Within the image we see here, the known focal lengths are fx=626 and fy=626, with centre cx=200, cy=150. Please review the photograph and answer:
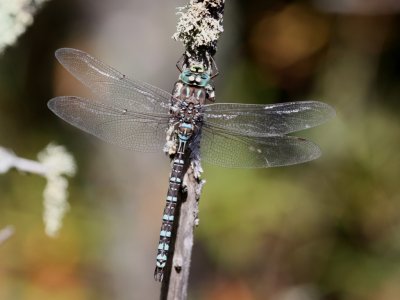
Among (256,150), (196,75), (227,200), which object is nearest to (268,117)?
(256,150)

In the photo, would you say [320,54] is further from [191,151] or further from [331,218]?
[191,151]

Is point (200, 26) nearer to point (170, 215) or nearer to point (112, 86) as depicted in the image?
point (170, 215)

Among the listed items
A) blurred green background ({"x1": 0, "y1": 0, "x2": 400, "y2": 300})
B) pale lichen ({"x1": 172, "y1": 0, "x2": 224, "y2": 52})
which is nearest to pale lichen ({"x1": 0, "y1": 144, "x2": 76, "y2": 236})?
pale lichen ({"x1": 172, "y1": 0, "x2": 224, "y2": 52})

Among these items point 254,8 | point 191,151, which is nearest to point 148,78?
point 254,8

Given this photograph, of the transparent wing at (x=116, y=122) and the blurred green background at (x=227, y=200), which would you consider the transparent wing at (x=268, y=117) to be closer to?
the transparent wing at (x=116, y=122)

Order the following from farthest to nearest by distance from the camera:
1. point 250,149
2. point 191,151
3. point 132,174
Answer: point 132,174
point 250,149
point 191,151

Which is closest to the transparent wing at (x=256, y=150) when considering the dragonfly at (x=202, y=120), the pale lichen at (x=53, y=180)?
the dragonfly at (x=202, y=120)
